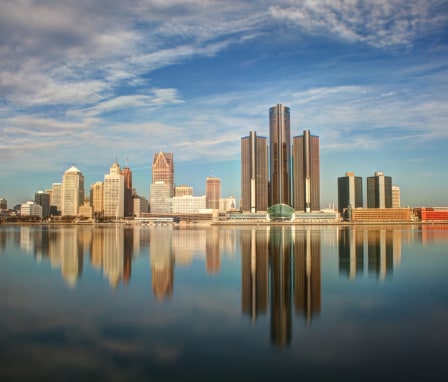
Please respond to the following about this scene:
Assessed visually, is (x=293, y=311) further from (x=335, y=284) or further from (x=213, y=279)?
(x=213, y=279)

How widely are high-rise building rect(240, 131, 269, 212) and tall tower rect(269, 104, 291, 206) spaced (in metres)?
3.39

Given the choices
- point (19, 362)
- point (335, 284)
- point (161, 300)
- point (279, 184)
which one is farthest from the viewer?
point (279, 184)

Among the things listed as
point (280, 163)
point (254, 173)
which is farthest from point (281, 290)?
point (254, 173)

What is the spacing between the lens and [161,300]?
17.4m

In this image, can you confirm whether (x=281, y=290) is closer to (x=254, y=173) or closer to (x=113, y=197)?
(x=254, y=173)

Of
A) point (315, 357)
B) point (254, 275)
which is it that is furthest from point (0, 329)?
point (254, 275)

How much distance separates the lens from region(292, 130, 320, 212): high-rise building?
189m

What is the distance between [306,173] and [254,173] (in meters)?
22.3

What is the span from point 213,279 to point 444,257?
847 inches

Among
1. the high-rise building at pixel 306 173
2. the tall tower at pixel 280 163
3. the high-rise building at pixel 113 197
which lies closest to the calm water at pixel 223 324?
the tall tower at pixel 280 163

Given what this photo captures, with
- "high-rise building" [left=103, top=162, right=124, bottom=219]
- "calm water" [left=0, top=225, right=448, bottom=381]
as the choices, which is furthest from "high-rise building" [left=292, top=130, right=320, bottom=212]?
"calm water" [left=0, top=225, right=448, bottom=381]

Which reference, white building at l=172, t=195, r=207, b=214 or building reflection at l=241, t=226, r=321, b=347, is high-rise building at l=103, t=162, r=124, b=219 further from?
building reflection at l=241, t=226, r=321, b=347

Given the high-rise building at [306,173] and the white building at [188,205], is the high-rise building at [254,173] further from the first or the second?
the white building at [188,205]

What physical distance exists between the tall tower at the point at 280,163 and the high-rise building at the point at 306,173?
340cm
